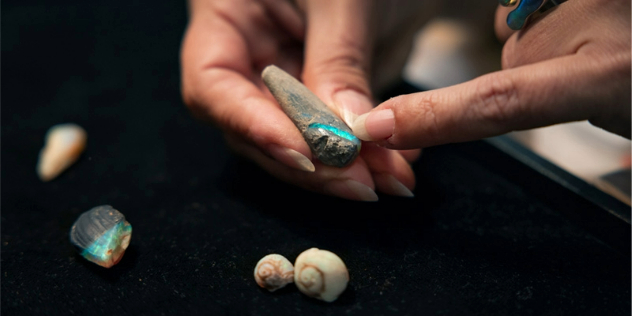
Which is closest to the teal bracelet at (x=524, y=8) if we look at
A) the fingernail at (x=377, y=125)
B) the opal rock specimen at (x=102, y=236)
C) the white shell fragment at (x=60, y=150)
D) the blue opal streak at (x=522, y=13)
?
the blue opal streak at (x=522, y=13)

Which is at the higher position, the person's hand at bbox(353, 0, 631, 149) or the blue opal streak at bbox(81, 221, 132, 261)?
the person's hand at bbox(353, 0, 631, 149)

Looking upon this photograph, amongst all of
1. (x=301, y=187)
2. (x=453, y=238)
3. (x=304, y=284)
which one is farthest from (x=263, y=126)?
(x=453, y=238)

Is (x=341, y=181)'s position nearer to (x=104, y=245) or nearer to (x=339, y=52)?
(x=339, y=52)

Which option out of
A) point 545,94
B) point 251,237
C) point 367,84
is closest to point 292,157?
point 251,237

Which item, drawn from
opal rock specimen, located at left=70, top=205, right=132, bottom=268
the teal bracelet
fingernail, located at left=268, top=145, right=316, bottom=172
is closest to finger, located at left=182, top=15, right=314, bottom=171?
fingernail, located at left=268, top=145, right=316, bottom=172

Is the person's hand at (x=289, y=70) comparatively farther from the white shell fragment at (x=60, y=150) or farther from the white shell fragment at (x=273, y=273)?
the white shell fragment at (x=60, y=150)

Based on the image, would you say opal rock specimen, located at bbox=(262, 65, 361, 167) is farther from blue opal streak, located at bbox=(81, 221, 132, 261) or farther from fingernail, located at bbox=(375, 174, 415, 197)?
blue opal streak, located at bbox=(81, 221, 132, 261)

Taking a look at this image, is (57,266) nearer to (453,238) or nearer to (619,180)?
(453,238)
